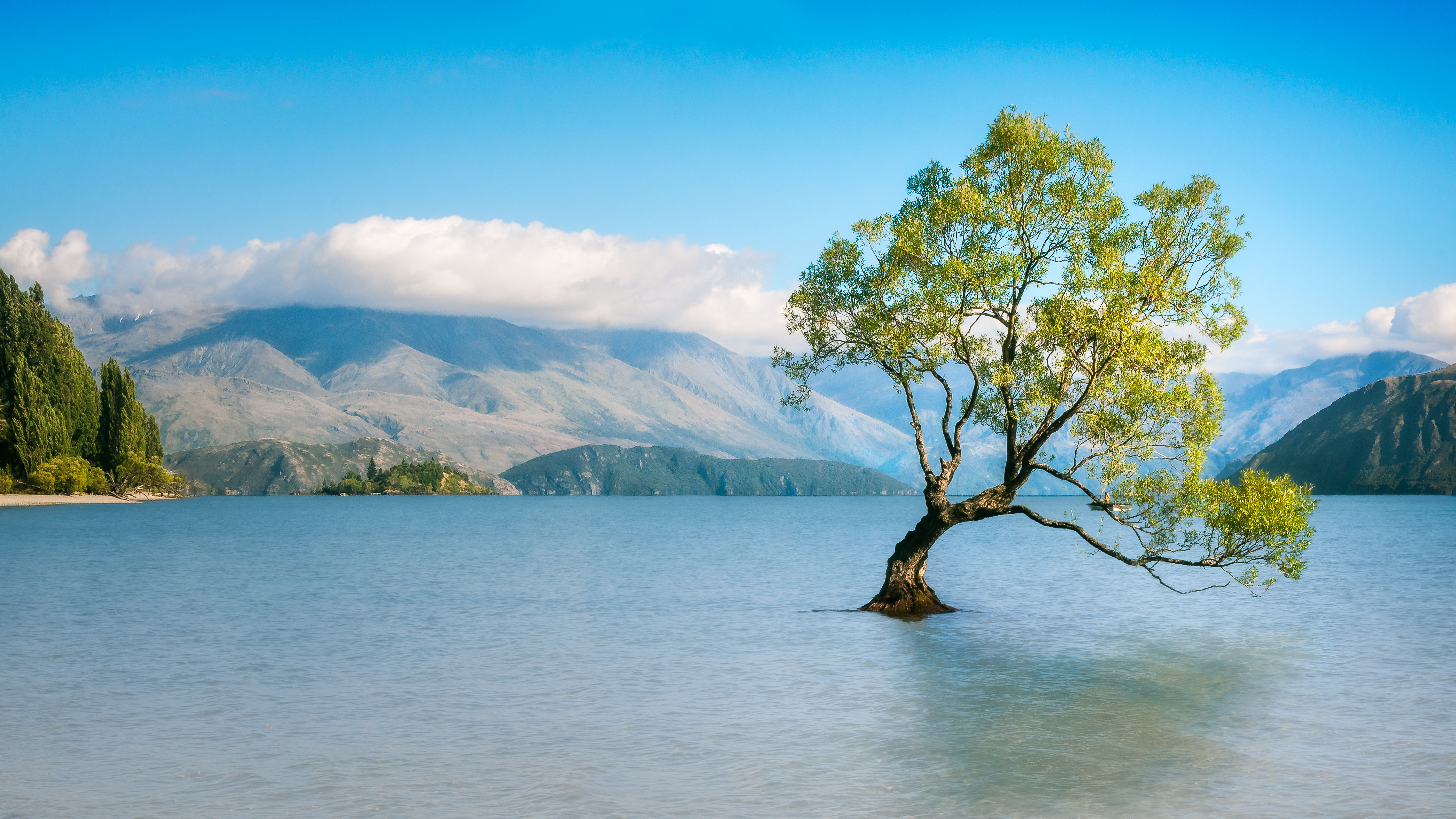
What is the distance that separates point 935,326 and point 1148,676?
16.1 metres

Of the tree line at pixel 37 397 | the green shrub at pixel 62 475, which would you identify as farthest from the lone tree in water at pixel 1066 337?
the green shrub at pixel 62 475

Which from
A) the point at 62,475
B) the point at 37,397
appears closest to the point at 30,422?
the point at 37,397

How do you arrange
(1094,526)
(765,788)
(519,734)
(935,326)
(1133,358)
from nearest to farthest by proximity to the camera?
1. (765,788)
2. (519,734)
3. (1133,358)
4. (935,326)
5. (1094,526)

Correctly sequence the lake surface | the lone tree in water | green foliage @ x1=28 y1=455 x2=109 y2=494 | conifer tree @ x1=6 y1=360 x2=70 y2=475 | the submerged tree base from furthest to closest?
1. green foliage @ x1=28 y1=455 x2=109 y2=494
2. conifer tree @ x1=6 y1=360 x2=70 y2=475
3. the submerged tree base
4. the lone tree in water
5. the lake surface

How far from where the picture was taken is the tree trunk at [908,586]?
45.7 metres

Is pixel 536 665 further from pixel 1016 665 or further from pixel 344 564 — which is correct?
pixel 344 564

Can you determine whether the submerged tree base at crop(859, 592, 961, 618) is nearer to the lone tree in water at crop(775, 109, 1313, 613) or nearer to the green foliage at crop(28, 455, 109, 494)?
the lone tree in water at crop(775, 109, 1313, 613)

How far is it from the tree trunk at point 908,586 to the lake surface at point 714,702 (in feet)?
3.95

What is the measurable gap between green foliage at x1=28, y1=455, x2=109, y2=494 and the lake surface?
137 meters

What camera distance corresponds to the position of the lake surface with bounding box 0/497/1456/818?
20.0 m

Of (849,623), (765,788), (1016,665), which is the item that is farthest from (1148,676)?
(765,788)

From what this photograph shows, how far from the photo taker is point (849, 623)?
153 ft

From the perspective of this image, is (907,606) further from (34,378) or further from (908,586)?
(34,378)

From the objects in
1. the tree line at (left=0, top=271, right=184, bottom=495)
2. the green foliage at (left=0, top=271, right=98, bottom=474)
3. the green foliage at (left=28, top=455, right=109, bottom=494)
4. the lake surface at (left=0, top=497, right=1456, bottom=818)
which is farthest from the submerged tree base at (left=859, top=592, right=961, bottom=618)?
the green foliage at (left=28, top=455, right=109, bottom=494)
